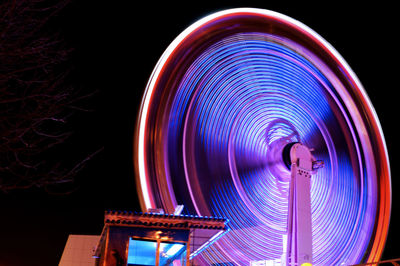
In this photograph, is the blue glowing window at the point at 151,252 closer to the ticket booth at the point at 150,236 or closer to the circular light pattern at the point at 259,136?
the ticket booth at the point at 150,236

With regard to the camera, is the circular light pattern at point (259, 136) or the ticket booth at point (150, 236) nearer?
the ticket booth at point (150, 236)

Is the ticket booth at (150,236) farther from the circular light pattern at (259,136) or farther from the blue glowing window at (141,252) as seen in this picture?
the circular light pattern at (259,136)

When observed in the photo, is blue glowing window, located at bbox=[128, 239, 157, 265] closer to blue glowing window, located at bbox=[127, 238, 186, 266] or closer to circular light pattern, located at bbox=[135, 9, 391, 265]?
blue glowing window, located at bbox=[127, 238, 186, 266]

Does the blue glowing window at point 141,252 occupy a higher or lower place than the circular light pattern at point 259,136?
lower

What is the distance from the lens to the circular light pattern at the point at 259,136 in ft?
35.8

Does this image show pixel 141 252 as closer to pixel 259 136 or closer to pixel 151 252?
pixel 151 252

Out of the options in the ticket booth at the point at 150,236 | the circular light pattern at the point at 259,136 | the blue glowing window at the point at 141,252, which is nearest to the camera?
the ticket booth at the point at 150,236

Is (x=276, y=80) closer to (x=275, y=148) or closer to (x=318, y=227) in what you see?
(x=275, y=148)

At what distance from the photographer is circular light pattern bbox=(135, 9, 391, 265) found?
10906mm

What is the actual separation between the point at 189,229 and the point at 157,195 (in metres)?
1.80

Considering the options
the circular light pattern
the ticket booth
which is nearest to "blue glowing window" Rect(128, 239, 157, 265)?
the ticket booth

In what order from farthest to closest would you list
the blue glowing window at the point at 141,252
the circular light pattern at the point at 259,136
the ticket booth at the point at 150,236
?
the circular light pattern at the point at 259,136 → the blue glowing window at the point at 141,252 → the ticket booth at the point at 150,236

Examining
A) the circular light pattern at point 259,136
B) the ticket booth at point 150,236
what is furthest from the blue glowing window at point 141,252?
the circular light pattern at point 259,136

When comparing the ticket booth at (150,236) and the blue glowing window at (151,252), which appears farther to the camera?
the blue glowing window at (151,252)
